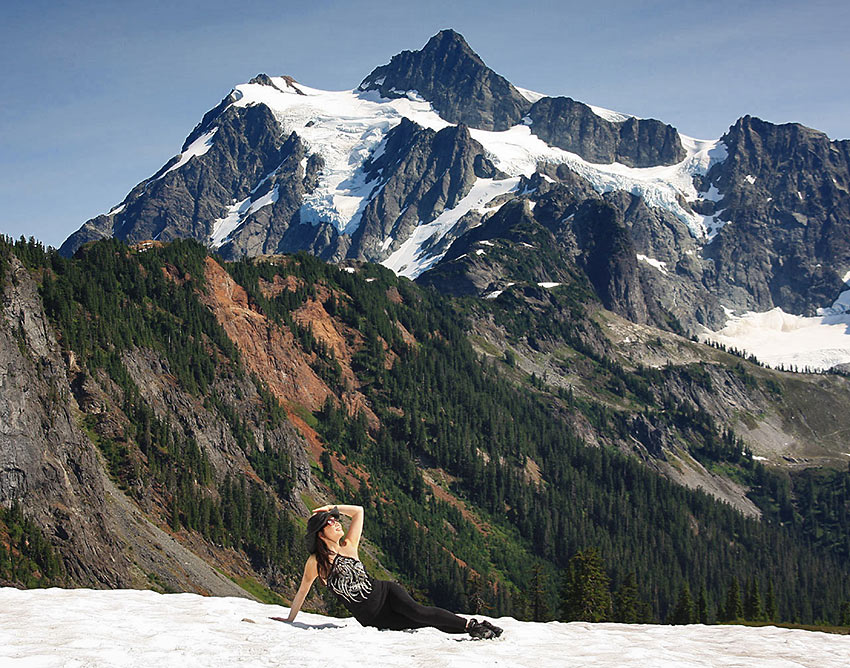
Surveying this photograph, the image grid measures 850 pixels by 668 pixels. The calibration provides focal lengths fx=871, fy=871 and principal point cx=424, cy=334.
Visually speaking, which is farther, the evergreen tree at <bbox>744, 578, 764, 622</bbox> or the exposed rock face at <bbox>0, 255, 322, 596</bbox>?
the evergreen tree at <bbox>744, 578, 764, 622</bbox>

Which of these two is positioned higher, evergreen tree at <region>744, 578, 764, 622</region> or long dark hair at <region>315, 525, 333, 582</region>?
long dark hair at <region>315, 525, 333, 582</region>

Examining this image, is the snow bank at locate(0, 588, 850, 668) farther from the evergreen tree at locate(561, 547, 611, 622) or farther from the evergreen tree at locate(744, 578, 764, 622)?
the evergreen tree at locate(744, 578, 764, 622)

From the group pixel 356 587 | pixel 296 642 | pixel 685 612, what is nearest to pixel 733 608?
pixel 685 612

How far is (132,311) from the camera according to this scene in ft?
516

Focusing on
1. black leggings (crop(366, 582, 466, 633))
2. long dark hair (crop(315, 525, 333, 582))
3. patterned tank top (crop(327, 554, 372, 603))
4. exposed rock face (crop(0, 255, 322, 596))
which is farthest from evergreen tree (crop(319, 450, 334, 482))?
patterned tank top (crop(327, 554, 372, 603))

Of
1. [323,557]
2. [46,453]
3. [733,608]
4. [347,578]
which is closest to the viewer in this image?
[347,578]

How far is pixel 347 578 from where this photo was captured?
22.5m

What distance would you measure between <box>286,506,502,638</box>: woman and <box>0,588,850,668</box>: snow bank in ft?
1.12

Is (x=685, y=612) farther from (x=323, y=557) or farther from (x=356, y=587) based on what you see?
(x=323, y=557)

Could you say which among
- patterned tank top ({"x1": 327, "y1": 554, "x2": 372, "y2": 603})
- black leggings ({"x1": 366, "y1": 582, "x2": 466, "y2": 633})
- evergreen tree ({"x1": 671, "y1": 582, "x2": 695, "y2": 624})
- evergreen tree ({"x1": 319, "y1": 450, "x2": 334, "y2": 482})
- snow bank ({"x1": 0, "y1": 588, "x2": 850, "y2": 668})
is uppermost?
evergreen tree ({"x1": 319, "y1": 450, "x2": 334, "y2": 482})

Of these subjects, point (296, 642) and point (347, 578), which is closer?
point (296, 642)

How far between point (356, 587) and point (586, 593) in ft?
274

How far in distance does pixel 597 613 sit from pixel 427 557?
7234cm

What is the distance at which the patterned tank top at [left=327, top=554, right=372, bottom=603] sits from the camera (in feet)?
73.6
